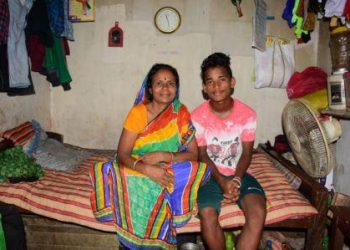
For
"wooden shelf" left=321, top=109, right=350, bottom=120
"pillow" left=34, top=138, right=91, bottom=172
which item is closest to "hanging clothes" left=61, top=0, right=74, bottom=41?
"pillow" left=34, top=138, right=91, bottom=172

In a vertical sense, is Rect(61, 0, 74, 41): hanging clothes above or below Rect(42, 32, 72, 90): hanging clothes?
above

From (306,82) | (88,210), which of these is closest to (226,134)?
(88,210)

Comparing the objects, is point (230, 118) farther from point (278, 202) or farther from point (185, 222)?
point (185, 222)

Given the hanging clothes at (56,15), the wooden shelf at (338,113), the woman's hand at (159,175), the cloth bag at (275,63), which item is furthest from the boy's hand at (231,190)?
the hanging clothes at (56,15)

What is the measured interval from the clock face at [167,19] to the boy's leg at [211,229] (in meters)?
2.52

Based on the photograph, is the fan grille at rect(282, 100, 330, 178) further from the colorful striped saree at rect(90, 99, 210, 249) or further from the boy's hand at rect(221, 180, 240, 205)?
the colorful striped saree at rect(90, 99, 210, 249)

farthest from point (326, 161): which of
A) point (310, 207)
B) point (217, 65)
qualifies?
point (217, 65)

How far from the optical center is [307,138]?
2.29 meters

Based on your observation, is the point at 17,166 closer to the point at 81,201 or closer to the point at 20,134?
the point at 20,134

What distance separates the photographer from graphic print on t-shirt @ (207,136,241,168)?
2262mm

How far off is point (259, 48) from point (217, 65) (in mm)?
1701

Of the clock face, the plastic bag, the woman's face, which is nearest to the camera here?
the woman's face

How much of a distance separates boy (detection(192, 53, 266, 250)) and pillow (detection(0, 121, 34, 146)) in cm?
173

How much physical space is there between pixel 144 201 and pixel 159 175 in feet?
0.68
